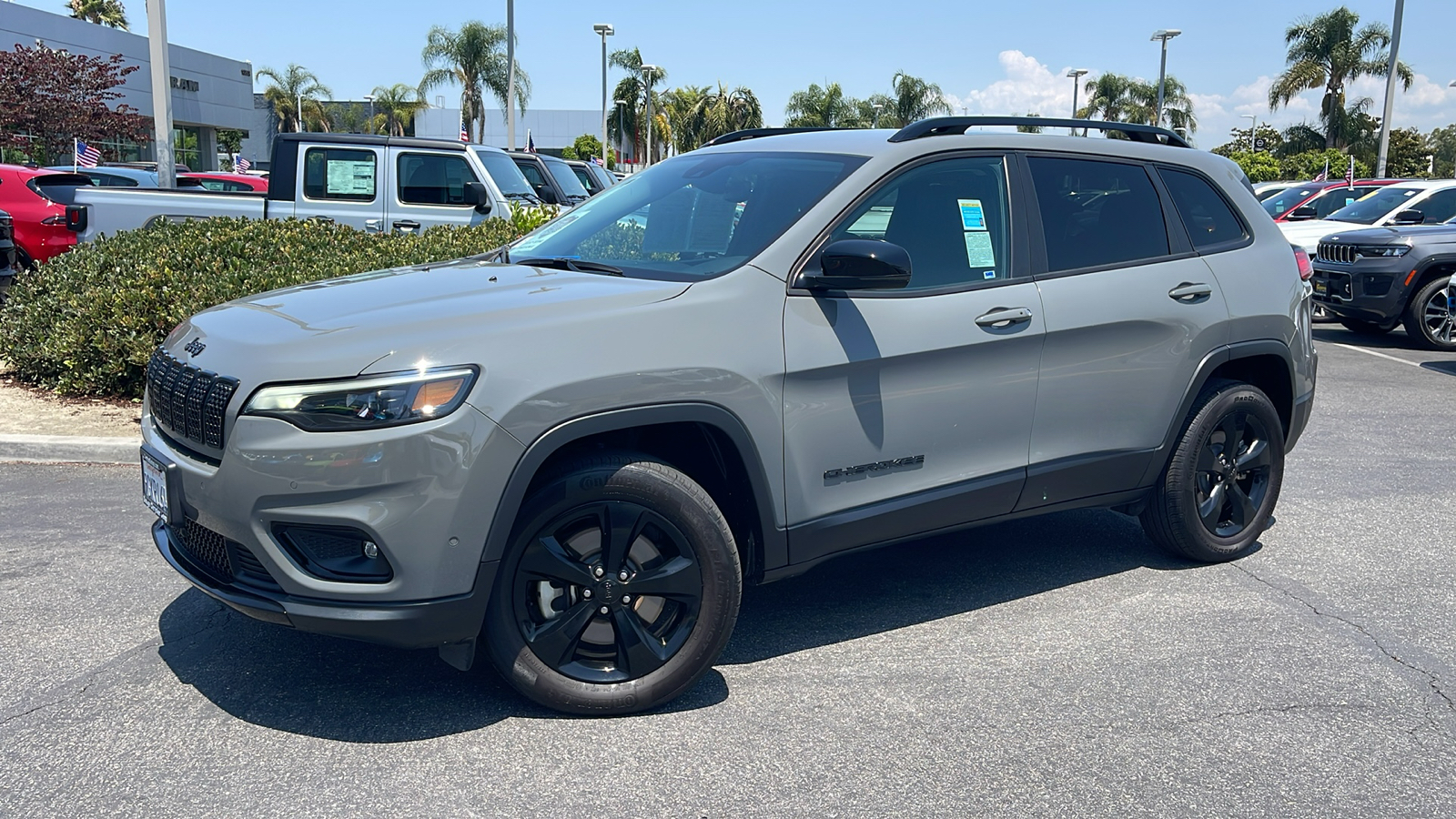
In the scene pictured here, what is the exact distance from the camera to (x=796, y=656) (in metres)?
4.17

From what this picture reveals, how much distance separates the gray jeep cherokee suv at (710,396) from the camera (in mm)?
3264

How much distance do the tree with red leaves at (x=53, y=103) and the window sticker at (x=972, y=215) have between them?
38.5 metres

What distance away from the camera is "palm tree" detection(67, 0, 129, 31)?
66688 millimetres

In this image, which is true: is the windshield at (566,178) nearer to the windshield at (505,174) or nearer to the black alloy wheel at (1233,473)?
the windshield at (505,174)

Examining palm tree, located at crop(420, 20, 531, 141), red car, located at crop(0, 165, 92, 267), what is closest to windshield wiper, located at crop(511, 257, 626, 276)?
red car, located at crop(0, 165, 92, 267)

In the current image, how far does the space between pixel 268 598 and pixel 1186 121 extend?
7109 centimetres

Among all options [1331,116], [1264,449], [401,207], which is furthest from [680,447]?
[1331,116]

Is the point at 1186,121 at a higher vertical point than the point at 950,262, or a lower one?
higher

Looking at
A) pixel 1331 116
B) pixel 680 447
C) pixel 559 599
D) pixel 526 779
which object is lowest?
pixel 526 779

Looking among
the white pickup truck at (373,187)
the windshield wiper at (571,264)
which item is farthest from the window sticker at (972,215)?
the white pickup truck at (373,187)

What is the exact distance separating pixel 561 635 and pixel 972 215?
7.05ft

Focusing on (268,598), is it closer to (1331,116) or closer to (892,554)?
(892,554)

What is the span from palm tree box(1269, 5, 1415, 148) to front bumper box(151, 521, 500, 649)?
53685 millimetres

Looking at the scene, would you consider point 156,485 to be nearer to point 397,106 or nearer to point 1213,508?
point 1213,508
